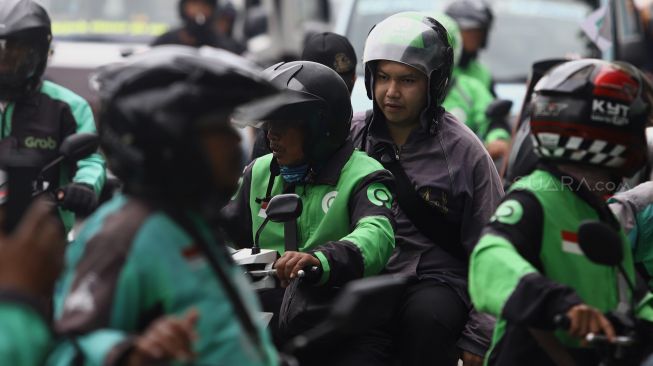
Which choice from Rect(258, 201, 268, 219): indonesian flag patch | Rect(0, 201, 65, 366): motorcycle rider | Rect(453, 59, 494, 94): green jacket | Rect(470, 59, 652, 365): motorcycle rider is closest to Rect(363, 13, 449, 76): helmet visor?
Rect(258, 201, 268, 219): indonesian flag patch

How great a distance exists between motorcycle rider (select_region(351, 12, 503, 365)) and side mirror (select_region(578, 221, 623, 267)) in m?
1.96

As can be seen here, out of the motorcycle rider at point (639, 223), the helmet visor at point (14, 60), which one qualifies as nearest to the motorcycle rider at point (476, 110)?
the helmet visor at point (14, 60)

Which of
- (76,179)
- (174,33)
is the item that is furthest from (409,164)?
(174,33)

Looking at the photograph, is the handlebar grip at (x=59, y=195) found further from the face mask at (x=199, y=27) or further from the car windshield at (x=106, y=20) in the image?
the car windshield at (x=106, y=20)

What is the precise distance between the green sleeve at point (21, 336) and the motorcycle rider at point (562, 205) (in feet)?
5.05

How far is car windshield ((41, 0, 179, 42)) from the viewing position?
16234mm

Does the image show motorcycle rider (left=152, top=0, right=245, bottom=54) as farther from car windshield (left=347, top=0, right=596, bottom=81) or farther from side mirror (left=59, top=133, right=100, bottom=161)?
side mirror (left=59, top=133, right=100, bottom=161)

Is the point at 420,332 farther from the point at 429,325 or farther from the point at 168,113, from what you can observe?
the point at 168,113

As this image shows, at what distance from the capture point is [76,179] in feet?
23.6

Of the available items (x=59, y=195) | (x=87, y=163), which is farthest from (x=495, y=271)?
(x=87, y=163)

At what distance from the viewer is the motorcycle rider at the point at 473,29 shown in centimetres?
1205

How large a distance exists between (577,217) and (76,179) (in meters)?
3.06

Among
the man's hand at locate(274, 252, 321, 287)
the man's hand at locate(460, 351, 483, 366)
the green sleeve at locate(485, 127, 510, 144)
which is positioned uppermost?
the man's hand at locate(274, 252, 321, 287)

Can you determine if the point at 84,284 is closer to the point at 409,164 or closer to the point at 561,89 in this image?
the point at 561,89
